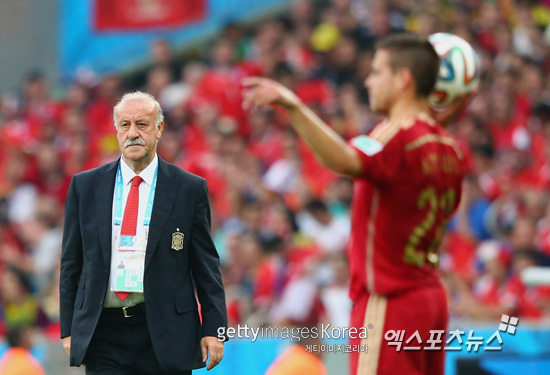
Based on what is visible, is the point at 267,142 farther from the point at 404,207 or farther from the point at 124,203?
the point at 404,207

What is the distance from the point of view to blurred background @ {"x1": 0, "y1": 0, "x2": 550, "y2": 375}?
954 cm

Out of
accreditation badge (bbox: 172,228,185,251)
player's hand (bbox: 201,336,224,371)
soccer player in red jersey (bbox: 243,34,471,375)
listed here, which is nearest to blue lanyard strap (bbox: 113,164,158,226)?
accreditation badge (bbox: 172,228,185,251)

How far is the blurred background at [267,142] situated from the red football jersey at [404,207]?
3.62 metres

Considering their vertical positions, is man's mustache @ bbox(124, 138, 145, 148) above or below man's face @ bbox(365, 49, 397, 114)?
below

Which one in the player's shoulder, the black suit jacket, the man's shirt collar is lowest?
the black suit jacket

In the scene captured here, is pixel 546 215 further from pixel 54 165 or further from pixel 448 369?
pixel 54 165

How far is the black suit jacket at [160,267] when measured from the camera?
4.85 meters

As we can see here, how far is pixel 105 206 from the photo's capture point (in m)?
4.96

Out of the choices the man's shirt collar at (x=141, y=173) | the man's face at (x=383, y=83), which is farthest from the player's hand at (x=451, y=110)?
the man's shirt collar at (x=141, y=173)

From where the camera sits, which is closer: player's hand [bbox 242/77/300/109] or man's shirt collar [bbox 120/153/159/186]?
player's hand [bbox 242/77/300/109]

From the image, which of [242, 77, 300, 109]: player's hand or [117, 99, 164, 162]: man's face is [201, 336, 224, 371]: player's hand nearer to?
[117, 99, 164, 162]: man's face

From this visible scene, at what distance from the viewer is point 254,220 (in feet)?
37.0

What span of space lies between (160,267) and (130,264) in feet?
0.49

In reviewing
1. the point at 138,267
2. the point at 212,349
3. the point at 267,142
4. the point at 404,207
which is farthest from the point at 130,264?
the point at 267,142
